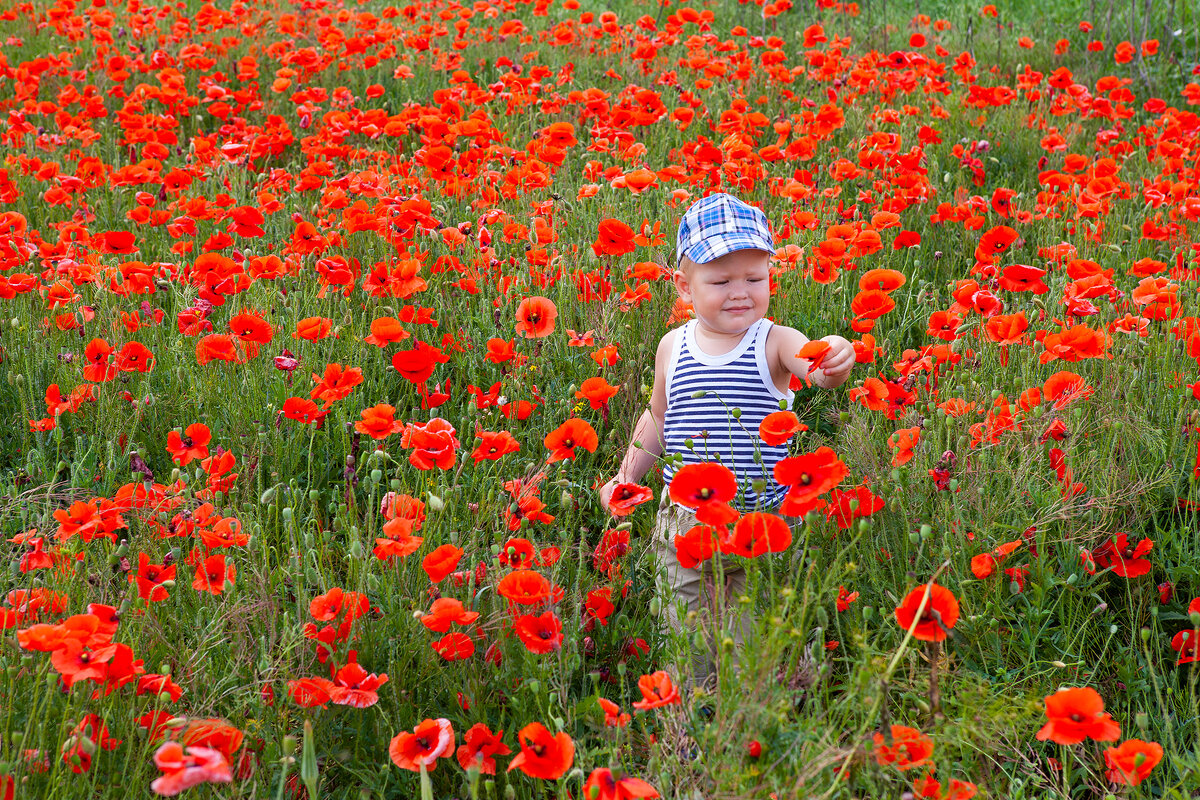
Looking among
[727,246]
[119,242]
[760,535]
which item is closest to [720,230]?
[727,246]

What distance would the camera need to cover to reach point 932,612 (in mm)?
1580

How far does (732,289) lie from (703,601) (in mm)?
828

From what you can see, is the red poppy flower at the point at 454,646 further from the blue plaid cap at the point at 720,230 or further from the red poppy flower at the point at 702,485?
the blue plaid cap at the point at 720,230

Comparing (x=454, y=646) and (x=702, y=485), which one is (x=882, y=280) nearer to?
(x=702, y=485)

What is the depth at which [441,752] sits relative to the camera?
1.60 m

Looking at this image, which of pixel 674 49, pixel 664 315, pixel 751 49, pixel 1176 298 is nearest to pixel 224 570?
pixel 664 315

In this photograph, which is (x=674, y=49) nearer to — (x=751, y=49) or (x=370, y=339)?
(x=751, y=49)

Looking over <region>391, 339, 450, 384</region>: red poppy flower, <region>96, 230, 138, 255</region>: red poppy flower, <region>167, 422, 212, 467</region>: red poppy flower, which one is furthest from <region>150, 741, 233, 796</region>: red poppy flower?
<region>96, 230, 138, 255</region>: red poppy flower

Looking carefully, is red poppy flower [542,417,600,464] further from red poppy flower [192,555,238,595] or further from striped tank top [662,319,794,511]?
red poppy flower [192,555,238,595]

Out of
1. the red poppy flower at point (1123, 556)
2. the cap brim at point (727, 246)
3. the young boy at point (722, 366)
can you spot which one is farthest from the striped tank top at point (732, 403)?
the red poppy flower at point (1123, 556)

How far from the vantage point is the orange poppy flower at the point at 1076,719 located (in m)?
1.50

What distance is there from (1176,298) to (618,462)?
1813 mm

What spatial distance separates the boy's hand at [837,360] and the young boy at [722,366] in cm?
6

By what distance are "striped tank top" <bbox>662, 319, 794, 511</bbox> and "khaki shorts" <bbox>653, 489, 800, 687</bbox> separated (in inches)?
6.6
